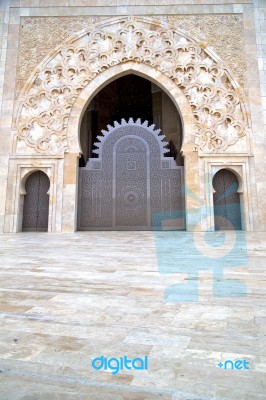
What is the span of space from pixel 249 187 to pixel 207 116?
7.58 ft

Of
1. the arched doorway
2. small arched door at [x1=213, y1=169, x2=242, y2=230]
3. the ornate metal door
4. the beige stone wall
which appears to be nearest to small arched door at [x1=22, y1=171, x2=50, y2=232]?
the beige stone wall

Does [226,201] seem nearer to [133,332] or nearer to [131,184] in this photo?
[131,184]

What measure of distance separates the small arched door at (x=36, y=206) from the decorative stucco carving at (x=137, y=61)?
3.33 ft

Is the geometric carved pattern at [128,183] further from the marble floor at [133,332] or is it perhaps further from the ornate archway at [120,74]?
the marble floor at [133,332]

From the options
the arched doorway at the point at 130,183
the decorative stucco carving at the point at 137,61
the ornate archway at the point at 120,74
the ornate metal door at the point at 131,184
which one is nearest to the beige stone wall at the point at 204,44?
the ornate archway at the point at 120,74

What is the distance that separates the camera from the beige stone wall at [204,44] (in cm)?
761

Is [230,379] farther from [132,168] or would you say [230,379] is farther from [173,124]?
[173,124]

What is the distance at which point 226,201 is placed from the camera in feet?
25.9

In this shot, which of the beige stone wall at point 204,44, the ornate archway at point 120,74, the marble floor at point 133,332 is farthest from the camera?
the ornate archway at point 120,74

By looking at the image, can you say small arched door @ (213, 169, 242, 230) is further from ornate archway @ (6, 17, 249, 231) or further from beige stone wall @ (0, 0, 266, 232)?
ornate archway @ (6, 17, 249, 231)

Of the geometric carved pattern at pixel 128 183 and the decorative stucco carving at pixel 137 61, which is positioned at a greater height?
the decorative stucco carving at pixel 137 61

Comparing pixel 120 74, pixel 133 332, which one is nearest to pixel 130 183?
pixel 120 74

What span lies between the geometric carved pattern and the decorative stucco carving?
3.90ft

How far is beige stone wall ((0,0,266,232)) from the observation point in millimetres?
7613
